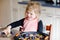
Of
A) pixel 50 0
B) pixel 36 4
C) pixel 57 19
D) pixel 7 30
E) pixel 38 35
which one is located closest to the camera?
pixel 38 35

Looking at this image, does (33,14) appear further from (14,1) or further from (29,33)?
(14,1)

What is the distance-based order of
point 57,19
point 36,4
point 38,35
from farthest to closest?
point 57,19, point 36,4, point 38,35

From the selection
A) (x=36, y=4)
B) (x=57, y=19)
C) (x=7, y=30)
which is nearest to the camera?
(x=7, y=30)

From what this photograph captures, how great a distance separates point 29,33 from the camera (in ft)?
5.31

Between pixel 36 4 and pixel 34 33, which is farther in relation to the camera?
pixel 36 4

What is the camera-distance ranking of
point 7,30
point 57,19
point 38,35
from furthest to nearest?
point 57,19, point 7,30, point 38,35

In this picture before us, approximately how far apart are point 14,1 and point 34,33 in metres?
2.25

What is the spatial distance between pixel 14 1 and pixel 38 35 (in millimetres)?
2302

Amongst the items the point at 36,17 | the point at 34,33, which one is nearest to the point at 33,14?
the point at 36,17

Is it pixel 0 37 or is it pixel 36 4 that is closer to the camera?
pixel 0 37

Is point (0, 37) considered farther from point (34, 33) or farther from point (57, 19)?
point (57, 19)

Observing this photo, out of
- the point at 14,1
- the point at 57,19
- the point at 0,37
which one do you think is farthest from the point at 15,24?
the point at 14,1

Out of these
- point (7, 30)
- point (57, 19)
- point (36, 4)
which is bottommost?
point (57, 19)

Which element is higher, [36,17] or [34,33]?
[36,17]
